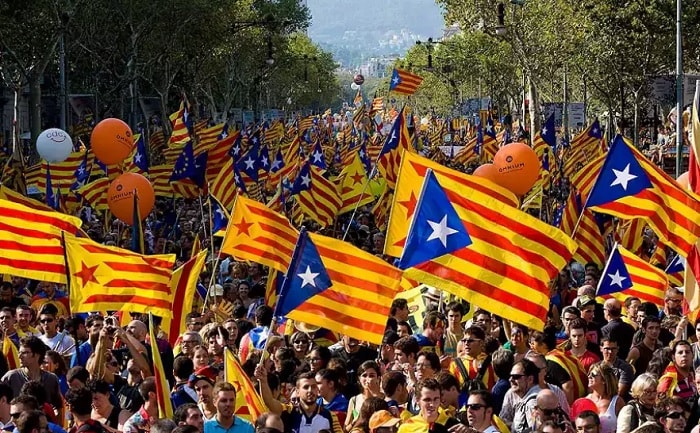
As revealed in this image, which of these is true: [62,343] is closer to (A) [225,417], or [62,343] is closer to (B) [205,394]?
(B) [205,394]

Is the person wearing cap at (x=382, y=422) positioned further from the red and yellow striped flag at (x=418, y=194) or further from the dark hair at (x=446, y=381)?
the red and yellow striped flag at (x=418, y=194)

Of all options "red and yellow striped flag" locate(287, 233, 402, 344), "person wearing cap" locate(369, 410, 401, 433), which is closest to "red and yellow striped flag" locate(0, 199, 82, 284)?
"red and yellow striped flag" locate(287, 233, 402, 344)

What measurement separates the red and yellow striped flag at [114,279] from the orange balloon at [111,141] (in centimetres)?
981

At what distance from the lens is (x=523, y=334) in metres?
11.5

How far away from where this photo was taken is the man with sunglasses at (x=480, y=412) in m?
8.40

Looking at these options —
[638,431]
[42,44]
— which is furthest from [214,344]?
[42,44]

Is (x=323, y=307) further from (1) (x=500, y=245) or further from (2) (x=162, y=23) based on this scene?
(2) (x=162, y=23)

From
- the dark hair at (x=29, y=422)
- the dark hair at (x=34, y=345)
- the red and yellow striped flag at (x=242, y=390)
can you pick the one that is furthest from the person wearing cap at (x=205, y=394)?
the dark hair at (x=34, y=345)

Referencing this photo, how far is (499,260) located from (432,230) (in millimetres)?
490

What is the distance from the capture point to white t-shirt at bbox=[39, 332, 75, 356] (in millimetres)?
12539

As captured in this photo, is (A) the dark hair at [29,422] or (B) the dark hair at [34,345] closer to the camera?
(A) the dark hair at [29,422]

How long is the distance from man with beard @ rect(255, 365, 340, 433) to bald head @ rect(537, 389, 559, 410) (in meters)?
1.51

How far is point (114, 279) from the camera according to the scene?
38.6 ft

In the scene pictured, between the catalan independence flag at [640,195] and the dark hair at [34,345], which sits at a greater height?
the catalan independence flag at [640,195]
